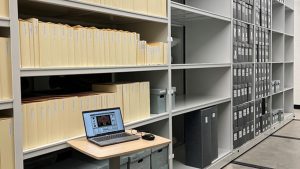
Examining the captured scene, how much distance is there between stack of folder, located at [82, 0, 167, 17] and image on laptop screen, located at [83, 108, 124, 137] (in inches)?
27.8

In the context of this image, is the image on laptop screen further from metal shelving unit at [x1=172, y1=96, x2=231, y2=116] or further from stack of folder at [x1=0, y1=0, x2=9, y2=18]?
metal shelving unit at [x1=172, y1=96, x2=231, y2=116]

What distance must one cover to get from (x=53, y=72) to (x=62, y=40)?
0.20 meters

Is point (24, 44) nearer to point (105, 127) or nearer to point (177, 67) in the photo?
point (105, 127)

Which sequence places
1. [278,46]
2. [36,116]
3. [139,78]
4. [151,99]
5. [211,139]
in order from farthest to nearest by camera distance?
[278,46]
[211,139]
[139,78]
[151,99]
[36,116]

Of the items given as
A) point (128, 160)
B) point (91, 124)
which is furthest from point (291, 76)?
point (91, 124)

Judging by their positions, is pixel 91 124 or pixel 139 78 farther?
pixel 139 78

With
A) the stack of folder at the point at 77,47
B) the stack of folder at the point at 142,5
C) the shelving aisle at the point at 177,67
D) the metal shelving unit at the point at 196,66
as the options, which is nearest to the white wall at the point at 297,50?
the shelving aisle at the point at 177,67

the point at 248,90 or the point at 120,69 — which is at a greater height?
the point at 120,69

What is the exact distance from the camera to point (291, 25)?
5.81 meters

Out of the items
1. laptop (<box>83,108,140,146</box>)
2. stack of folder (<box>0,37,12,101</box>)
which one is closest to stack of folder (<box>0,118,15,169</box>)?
stack of folder (<box>0,37,12,101</box>)

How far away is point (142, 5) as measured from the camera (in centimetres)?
213

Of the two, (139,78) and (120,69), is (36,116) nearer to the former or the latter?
(120,69)

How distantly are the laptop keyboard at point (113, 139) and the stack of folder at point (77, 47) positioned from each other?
0.47m

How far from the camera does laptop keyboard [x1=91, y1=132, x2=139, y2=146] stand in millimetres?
1567
